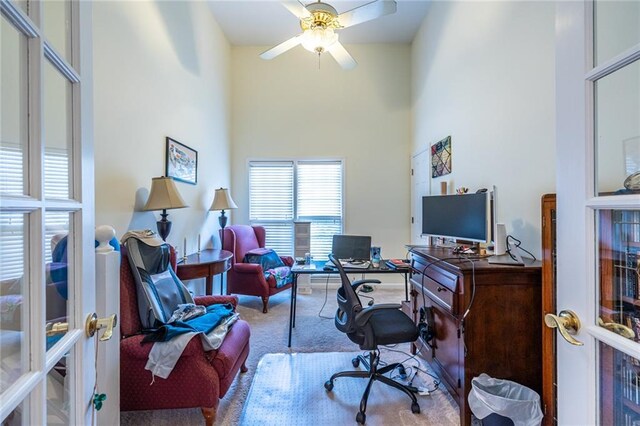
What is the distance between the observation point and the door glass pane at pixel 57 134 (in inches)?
26.7

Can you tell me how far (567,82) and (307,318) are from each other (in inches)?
124

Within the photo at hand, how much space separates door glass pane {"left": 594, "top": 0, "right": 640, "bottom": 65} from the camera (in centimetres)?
69

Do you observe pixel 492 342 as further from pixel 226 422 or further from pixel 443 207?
pixel 226 422

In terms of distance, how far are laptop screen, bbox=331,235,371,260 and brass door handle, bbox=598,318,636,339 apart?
226cm

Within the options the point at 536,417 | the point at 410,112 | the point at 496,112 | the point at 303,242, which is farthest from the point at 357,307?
the point at 410,112

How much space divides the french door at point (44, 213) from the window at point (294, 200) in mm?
3987

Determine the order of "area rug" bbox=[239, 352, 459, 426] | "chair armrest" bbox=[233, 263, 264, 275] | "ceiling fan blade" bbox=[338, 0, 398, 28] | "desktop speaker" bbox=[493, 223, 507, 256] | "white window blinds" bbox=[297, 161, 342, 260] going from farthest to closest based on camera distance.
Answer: "white window blinds" bbox=[297, 161, 342, 260]
"chair armrest" bbox=[233, 263, 264, 275]
"ceiling fan blade" bbox=[338, 0, 398, 28]
"desktop speaker" bbox=[493, 223, 507, 256]
"area rug" bbox=[239, 352, 459, 426]

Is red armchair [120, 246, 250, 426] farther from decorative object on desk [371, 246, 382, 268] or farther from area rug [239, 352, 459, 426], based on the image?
decorative object on desk [371, 246, 382, 268]

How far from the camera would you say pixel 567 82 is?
30.7 inches

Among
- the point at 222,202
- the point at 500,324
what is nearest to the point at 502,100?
the point at 500,324

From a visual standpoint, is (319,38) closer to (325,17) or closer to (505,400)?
(325,17)

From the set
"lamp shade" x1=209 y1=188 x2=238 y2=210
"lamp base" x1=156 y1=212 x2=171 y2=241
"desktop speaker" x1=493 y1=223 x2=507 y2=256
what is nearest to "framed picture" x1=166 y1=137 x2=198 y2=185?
"lamp shade" x1=209 y1=188 x2=238 y2=210

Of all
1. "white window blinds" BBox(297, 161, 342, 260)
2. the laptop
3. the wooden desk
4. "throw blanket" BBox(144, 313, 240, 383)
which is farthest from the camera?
"white window blinds" BBox(297, 161, 342, 260)

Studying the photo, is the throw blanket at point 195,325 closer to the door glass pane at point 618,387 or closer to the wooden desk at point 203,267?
the wooden desk at point 203,267
